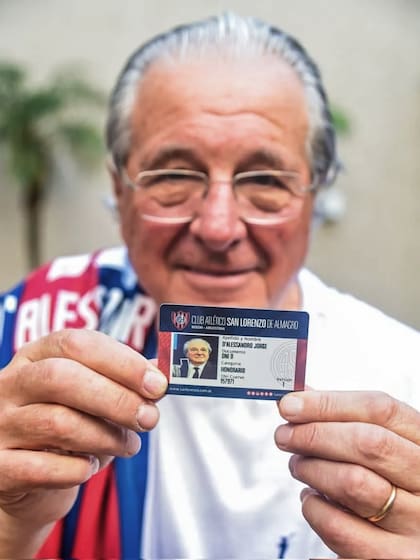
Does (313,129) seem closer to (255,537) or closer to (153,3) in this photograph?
(255,537)

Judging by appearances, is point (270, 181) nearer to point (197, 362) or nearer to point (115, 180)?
point (115, 180)

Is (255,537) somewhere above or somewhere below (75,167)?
below

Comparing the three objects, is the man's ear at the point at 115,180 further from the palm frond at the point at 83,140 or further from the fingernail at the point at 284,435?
the palm frond at the point at 83,140

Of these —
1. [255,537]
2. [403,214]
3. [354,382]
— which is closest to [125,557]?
[255,537]

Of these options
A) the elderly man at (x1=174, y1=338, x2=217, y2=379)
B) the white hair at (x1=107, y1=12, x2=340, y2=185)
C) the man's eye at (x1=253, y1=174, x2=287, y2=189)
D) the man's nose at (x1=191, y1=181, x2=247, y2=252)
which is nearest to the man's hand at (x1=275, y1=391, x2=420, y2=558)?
the elderly man at (x1=174, y1=338, x2=217, y2=379)

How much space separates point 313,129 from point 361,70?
4.12m

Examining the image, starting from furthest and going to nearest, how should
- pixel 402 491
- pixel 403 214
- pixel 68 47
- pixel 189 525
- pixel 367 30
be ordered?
1. pixel 68 47
2. pixel 367 30
3. pixel 403 214
4. pixel 189 525
5. pixel 402 491

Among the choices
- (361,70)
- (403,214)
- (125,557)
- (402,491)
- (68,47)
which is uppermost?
(68,47)

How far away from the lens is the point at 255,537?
1.19 m

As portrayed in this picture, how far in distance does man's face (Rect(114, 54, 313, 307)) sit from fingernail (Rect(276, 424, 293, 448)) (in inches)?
16.5

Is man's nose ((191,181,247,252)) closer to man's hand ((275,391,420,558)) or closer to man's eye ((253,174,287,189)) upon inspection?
man's eye ((253,174,287,189))

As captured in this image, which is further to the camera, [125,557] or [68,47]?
[68,47]

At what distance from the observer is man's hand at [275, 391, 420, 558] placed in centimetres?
77

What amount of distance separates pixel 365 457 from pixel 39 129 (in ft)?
20.6
